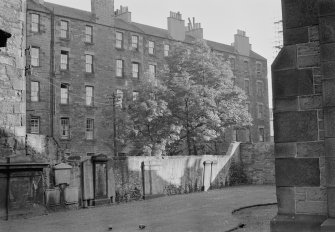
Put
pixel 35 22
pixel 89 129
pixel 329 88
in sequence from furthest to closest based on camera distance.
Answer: pixel 89 129, pixel 35 22, pixel 329 88

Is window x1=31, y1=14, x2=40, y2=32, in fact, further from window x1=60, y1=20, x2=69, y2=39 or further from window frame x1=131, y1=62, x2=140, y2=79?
window frame x1=131, y1=62, x2=140, y2=79

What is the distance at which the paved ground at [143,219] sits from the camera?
35.9 feet

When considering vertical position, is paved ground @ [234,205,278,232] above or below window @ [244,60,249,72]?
below

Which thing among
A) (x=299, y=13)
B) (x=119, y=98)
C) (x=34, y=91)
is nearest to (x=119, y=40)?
(x=119, y=98)

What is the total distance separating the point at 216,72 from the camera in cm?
3294

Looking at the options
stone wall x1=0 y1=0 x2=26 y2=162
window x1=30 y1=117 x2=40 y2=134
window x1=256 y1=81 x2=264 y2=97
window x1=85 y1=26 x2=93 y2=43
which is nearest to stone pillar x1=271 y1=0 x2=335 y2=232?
stone wall x1=0 y1=0 x2=26 y2=162

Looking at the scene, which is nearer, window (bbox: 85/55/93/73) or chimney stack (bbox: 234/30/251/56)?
window (bbox: 85/55/93/73)

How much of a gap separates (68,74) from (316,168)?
32.7 metres

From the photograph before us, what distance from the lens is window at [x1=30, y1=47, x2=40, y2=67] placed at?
117ft

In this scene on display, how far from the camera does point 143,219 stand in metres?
12.6

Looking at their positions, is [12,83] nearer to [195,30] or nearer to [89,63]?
[89,63]

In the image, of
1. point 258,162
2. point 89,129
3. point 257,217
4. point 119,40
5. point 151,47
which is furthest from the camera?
point 151,47

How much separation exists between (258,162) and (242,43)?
26087mm

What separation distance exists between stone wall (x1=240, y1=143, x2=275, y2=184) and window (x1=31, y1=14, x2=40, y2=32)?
18.1 m
